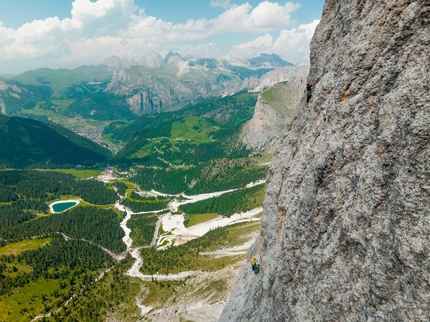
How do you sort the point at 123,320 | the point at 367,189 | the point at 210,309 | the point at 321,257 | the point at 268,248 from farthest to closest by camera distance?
1. the point at 123,320
2. the point at 210,309
3. the point at 268,248
4. the point at 321,257
5. the point at 367,189

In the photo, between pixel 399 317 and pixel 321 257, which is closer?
pixel 399 317

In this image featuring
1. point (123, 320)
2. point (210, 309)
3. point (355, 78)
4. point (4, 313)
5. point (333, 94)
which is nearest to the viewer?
point (355, 78)

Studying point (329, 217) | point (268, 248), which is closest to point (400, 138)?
point (329, 217)

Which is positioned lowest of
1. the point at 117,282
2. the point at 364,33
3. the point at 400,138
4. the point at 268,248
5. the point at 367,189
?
the point at 117,282

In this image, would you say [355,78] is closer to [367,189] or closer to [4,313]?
[367,189]

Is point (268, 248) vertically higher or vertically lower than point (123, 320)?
higher

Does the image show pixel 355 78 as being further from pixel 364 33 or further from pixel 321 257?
pixel 321 257

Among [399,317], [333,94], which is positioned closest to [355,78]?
[333,94]
